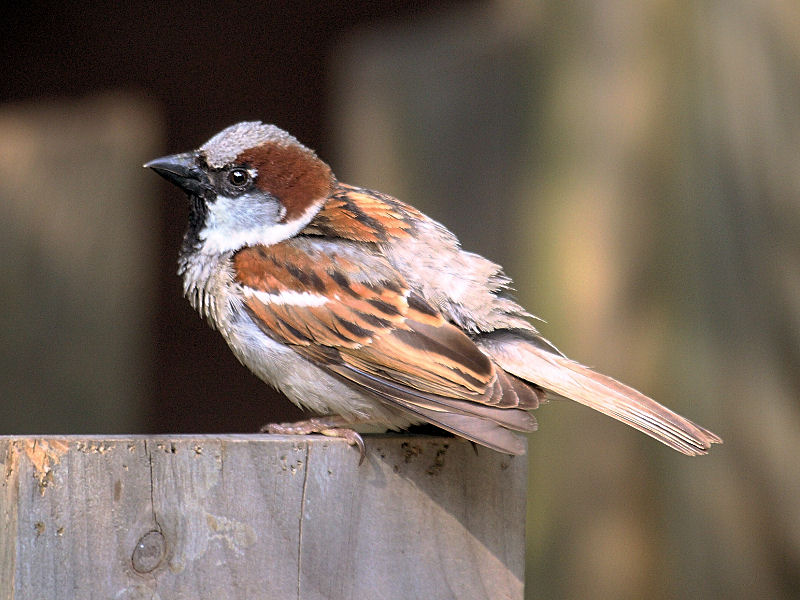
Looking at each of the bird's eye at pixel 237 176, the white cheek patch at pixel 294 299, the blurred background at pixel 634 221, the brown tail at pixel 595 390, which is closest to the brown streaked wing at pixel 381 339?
the white cheek patch at pixel 294 299

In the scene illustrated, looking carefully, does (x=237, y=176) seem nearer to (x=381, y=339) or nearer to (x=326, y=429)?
(x=381, y=339)

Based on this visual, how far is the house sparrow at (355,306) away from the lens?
2.21 metres

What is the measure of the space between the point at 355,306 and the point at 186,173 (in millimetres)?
621

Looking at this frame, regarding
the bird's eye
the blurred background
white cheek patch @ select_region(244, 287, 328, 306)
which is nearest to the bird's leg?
white cheek patch @ select_region(244, 287, 328, 306)

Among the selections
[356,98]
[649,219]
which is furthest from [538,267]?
[356,98]

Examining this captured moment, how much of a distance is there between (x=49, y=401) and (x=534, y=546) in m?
2.32

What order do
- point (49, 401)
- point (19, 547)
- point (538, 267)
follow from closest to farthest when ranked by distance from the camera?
1. point (19, 547)
2. point (538, 267)
3. point (49, 401)

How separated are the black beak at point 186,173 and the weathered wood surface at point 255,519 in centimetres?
108

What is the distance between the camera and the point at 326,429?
2121mm

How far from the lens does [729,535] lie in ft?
10.0

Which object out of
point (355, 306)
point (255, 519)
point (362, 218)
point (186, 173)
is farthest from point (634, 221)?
point (255, 519)

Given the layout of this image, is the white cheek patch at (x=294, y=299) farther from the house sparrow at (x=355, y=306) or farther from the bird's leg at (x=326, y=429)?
the bird's leg at (x=326, y=429)

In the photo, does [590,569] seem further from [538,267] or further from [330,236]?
[330,236]

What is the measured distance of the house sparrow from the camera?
2.21 meters
